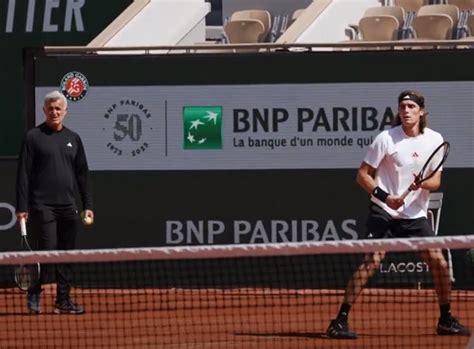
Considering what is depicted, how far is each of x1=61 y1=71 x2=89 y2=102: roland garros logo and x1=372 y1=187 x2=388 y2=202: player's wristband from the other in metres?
4.31

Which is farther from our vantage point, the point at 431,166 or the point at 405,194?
the point at 431,166

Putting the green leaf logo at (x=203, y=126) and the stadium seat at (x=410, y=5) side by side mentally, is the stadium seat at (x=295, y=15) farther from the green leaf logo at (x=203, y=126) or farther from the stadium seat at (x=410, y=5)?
the green leaf logo at (x=203, y=126)

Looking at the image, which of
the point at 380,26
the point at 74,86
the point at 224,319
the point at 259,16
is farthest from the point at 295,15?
the point at 224,319

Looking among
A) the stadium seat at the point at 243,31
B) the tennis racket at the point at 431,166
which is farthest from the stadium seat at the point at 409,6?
the tennis racket at the point at 431,166

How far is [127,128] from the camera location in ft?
41.6

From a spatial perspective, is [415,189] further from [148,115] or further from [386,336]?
[148,115]

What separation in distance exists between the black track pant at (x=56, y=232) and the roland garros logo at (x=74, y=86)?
212cm

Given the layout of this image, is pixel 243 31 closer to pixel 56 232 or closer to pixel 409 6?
pixel 409 6

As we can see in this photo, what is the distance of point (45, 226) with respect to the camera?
10.6 m

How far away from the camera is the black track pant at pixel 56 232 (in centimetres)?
1057

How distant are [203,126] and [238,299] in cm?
185

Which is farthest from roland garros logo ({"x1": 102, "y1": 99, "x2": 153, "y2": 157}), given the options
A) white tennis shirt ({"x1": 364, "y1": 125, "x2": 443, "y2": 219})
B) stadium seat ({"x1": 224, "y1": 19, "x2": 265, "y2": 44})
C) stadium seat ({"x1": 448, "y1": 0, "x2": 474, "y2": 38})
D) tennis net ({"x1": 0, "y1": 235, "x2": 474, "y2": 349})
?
stadium seat ({"x1": 224, "y1": 19, "x2": 265, "y2": 44})

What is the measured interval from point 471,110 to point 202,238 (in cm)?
260

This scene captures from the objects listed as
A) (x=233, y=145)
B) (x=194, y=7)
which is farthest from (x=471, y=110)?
(x=194, y=7)
